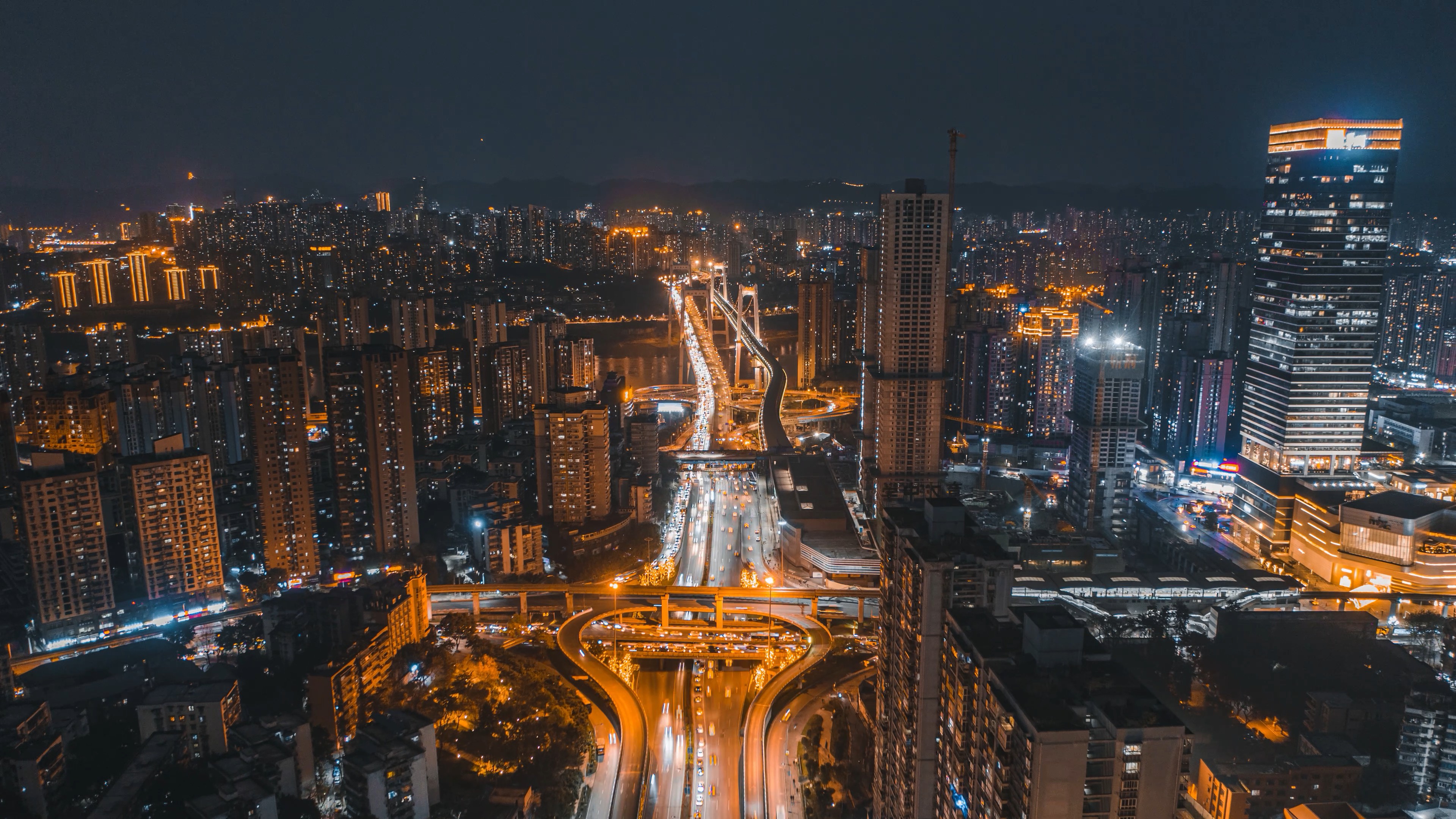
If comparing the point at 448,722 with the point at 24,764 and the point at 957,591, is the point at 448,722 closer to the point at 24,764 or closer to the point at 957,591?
the point at 24,764

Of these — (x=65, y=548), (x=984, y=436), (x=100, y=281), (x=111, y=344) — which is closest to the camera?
(x=65, y=548)

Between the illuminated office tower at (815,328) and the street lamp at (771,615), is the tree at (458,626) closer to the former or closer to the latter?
the street lamp at (771,615)

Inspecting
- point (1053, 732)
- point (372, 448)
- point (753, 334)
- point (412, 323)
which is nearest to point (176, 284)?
point (412, 323)

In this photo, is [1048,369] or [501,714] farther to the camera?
[1048,369]

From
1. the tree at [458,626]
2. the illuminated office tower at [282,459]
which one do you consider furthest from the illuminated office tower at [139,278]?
the tree at [458,626]

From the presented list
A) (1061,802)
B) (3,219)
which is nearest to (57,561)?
(1061,802)

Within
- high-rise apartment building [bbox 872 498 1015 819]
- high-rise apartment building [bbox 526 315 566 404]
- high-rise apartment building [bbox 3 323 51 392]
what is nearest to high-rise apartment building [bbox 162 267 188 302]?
high-rise apartment building [bbox 3 323 51 392]

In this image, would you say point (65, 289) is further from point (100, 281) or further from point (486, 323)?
point (486, 323)
